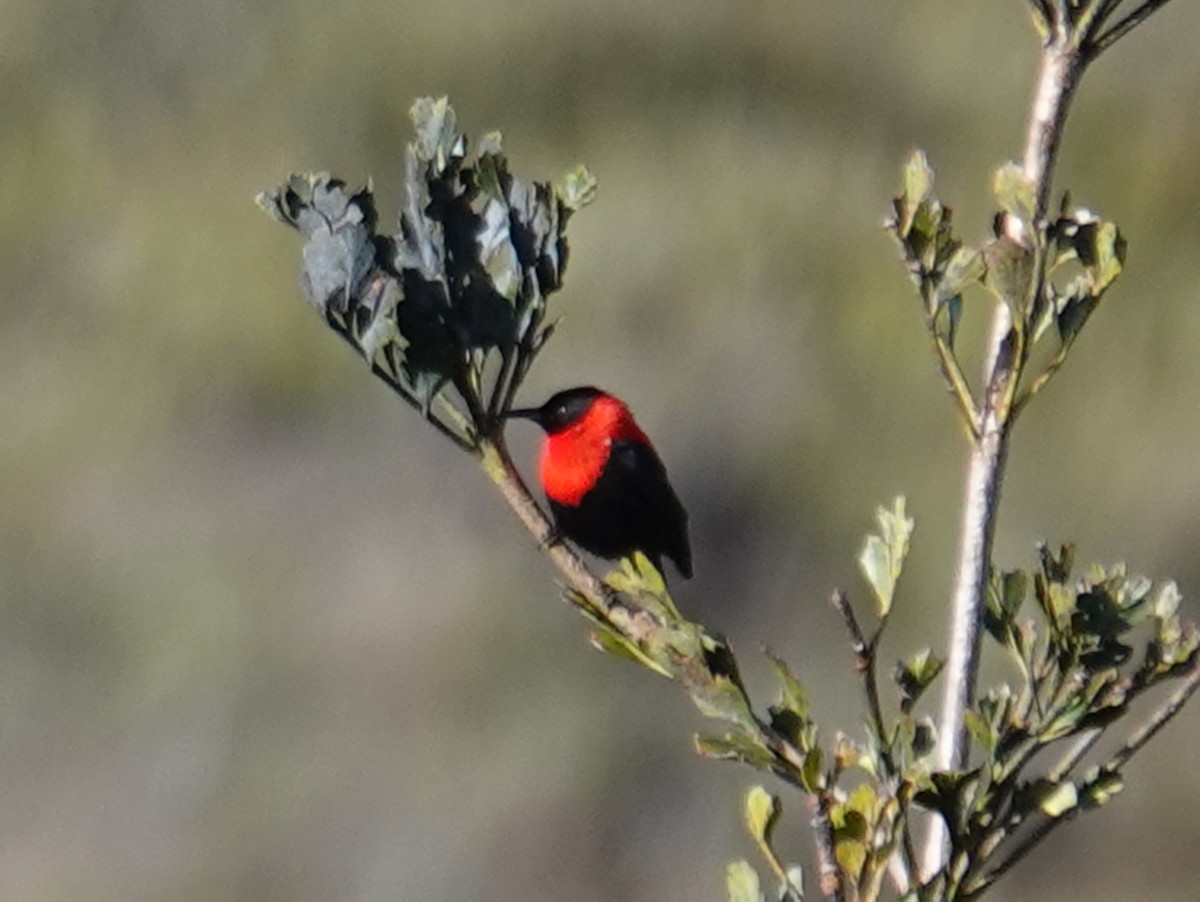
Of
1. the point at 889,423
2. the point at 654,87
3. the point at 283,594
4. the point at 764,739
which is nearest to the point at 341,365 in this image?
the point at 283,594

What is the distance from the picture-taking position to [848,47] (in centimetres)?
597

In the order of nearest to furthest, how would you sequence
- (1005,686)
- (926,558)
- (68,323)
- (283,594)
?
(1005,686) < (926,558) < (283,594) < (68,323)

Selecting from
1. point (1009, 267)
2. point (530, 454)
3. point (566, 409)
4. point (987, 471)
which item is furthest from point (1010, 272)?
point (530, 454)

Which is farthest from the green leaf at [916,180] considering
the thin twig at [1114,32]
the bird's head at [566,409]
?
the bird's head at [566,409]

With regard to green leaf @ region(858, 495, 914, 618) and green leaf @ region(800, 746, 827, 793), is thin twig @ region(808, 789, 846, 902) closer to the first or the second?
green leaf @ region(800, 746, 827, 793)

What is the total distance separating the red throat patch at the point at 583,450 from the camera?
8.48ft

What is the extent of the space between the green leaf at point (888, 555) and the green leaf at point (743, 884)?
170 millimetres

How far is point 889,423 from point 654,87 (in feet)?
4.00

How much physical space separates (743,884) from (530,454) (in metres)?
3.65

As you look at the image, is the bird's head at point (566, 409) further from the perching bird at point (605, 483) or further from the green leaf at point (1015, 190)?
the green leaf at point (1015, 190)

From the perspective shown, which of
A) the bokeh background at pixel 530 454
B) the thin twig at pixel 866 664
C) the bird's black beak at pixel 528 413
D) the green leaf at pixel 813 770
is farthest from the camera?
the bokeh background at pixel 530 454

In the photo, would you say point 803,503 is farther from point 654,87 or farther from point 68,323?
point 68,323

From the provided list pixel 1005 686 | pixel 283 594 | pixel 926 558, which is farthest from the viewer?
pixel 283 594

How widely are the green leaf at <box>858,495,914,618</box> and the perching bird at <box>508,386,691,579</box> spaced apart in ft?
4.27
